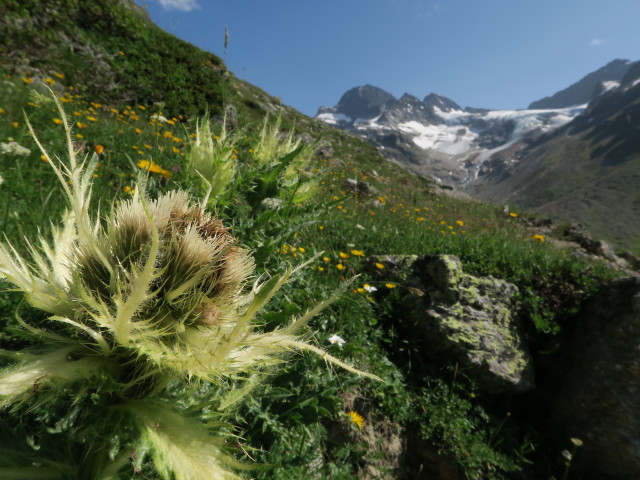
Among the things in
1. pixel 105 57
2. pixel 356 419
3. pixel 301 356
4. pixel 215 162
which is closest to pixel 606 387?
pixel 356 419

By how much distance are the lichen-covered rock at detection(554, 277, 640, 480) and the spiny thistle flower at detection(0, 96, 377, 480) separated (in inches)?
167

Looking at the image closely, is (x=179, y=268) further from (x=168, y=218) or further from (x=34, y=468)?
(x=34, y=468)

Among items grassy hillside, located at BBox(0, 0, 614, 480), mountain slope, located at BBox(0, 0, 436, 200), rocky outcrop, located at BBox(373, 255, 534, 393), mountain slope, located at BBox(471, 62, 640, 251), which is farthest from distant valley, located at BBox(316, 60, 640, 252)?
rocky outcrop, located at BBox(373, 255, 534, 393)

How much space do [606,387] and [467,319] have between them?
1583 millimetres

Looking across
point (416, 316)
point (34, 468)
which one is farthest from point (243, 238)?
point (416, 316)

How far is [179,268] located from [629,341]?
482 centimetres

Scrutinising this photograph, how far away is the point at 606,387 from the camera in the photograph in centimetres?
372

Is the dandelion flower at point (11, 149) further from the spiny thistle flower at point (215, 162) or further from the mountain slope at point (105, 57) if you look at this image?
the mountain slope at point (105, 57)

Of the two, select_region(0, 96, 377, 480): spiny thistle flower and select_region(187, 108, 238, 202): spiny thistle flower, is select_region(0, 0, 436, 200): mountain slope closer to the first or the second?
select_region(187, 108, 238, 202): spiny thistle flower

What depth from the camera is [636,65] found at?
633ft

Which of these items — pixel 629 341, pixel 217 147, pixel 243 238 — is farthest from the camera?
pixel 629 341

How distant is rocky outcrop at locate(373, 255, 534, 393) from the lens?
3807mm

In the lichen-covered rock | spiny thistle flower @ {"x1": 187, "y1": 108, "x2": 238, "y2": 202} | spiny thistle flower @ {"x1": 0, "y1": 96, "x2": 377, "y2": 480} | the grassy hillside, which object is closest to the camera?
spiny thistle flower @ {"x1": 0, "y1": 96, "x2": 377, "y2": 480}

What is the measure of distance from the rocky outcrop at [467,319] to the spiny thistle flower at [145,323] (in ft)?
9.14
